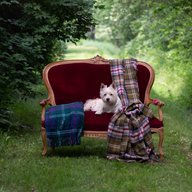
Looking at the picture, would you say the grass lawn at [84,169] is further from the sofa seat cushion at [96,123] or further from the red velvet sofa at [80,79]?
the red velvet sofa at [80,79]

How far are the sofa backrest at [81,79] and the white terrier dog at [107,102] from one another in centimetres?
44

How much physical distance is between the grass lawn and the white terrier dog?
659 mm

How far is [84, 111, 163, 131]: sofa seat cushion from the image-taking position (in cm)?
690

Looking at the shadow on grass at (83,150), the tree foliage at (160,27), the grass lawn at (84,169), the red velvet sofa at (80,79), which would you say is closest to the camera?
the grass lawn at (84,169)

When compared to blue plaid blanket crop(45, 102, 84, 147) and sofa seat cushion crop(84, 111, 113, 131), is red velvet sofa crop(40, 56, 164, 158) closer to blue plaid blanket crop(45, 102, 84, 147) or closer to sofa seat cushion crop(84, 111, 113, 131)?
blue plaid blanket crop(45, 102, 84, 147)

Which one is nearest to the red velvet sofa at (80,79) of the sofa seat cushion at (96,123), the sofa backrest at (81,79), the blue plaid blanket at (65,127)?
the sofa backrest at (81,79)

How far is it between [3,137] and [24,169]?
1597mm

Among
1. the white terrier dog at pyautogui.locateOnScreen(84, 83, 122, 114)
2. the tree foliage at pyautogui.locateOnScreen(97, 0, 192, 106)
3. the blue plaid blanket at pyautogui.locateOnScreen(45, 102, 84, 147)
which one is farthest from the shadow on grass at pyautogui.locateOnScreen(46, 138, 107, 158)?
the tree foliage at pyautogui.locateOnScreen(97, 0, 192, 106)

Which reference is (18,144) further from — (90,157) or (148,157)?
(148,157)

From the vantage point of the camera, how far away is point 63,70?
25.5ft

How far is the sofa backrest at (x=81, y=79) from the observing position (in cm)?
768

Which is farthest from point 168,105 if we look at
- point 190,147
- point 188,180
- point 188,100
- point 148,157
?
point 188,180

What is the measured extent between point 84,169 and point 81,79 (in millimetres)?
2038

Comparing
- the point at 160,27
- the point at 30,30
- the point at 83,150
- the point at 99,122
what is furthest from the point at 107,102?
the point at 160,27
